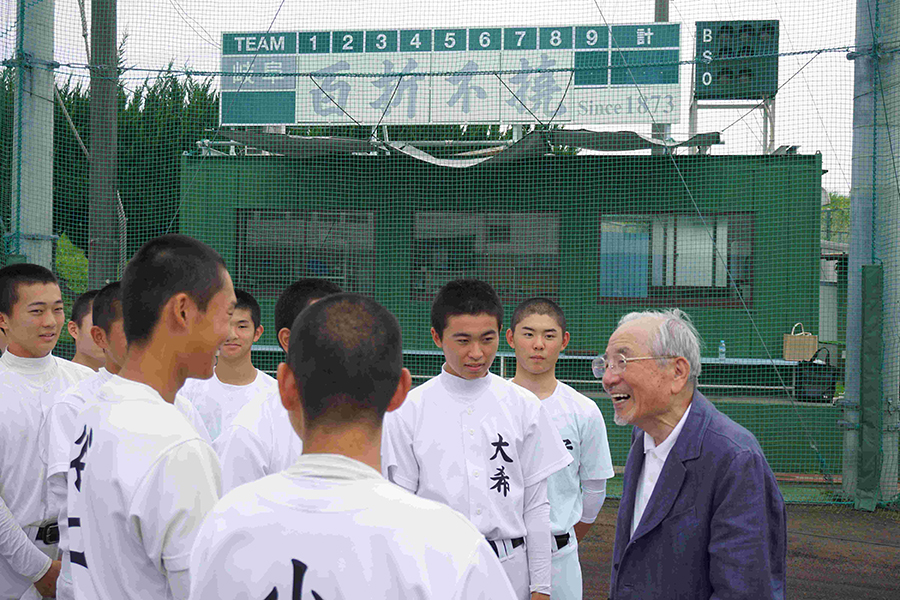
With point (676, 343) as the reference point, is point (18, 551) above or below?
below

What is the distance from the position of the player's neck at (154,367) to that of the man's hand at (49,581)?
1526 millimetres

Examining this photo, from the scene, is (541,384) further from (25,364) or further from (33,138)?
(33,138)

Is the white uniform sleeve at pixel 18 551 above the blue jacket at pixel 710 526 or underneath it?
underneath

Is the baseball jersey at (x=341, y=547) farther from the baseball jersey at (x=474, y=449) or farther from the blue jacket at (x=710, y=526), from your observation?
the baseball jersey at (x=474, y=449)

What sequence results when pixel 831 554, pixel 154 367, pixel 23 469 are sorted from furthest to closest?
pixel 831 554, pixel 23 469, pixel 154 367

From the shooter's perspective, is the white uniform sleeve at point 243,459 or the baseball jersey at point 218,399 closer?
the white uniform sleeve at point 243,459

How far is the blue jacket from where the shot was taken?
1966mm

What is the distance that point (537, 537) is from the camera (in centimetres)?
288

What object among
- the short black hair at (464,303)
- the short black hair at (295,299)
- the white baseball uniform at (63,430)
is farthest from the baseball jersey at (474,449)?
the white baseball uniform at (63,430)

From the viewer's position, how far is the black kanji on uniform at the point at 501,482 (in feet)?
9.25

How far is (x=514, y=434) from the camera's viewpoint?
2.94m

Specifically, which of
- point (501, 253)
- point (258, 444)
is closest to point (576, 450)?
point (258, 444)

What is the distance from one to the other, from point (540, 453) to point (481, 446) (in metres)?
0.25

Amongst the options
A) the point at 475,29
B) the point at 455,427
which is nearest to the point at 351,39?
the point at 475,29
